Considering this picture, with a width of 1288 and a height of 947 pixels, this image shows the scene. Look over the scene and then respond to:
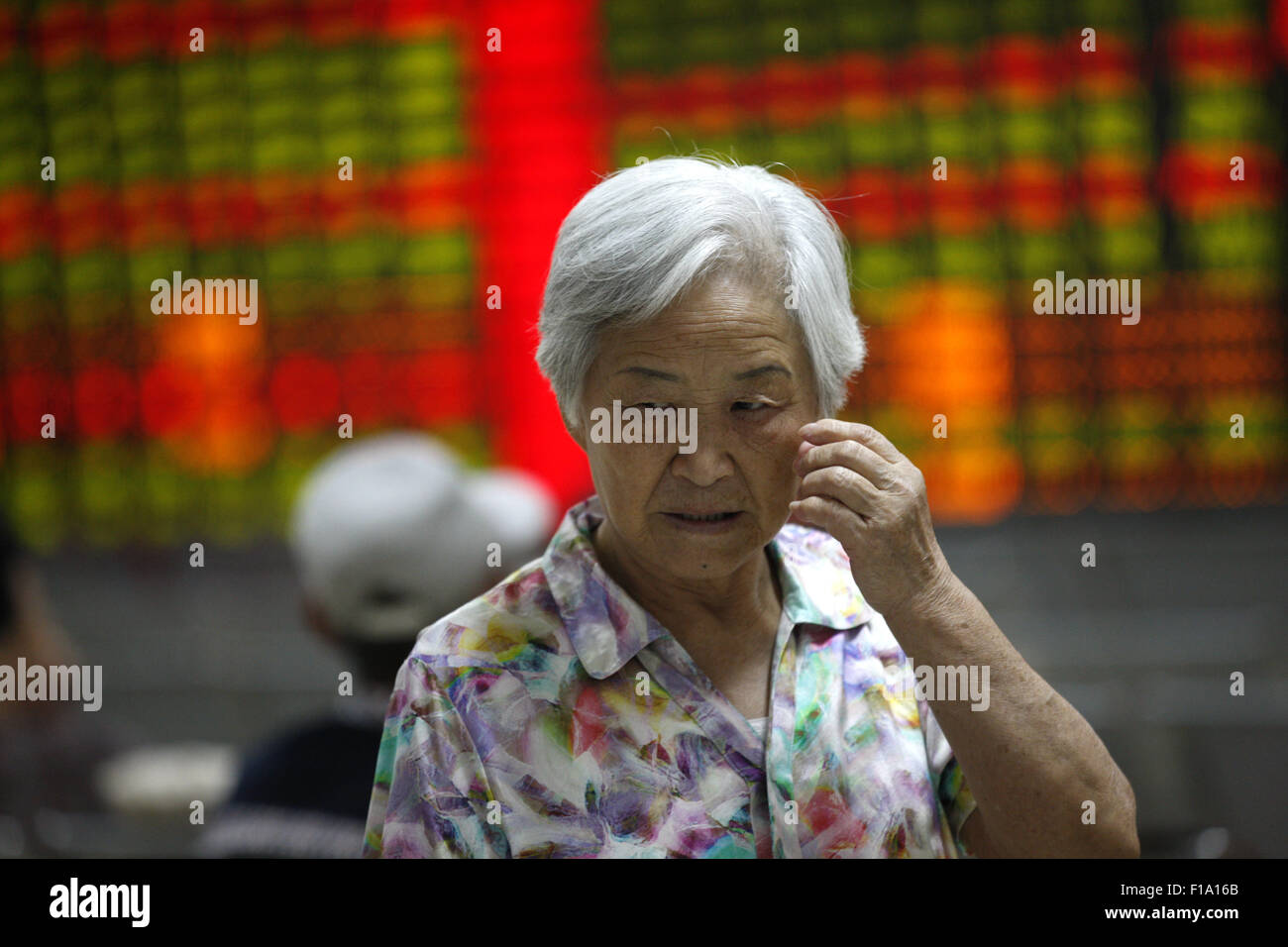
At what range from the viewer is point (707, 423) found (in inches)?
43.8

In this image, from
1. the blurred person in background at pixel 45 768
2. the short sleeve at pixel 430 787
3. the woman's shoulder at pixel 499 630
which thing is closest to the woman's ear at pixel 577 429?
the woman's shoulder at pixel 499 630

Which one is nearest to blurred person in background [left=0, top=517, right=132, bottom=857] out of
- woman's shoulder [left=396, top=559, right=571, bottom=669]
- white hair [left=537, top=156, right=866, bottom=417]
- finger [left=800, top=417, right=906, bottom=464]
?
woman's shoulder [left=396, top=559, right=571, bottom=669]

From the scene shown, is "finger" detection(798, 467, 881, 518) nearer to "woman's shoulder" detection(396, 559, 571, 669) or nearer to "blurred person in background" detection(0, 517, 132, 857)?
"woman's shoulder" detection(396, 559, 571, 669)

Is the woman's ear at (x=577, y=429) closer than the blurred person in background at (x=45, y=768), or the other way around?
the woman's ear at (x=577, y=429)

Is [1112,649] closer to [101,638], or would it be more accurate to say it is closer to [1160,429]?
[1160,429]

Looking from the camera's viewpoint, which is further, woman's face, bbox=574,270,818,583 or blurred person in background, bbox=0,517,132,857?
blurred person in background, bbox=0,517,132,857

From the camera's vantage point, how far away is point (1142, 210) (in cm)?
360

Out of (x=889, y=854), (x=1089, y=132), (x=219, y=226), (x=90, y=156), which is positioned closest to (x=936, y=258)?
(x=1089, y=132)

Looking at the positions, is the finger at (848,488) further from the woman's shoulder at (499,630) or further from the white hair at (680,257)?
the woman's shoulder at (499,630)

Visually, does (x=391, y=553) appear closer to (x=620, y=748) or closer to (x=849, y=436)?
(x=620, y=748)

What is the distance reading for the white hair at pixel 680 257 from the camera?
1.08 metres

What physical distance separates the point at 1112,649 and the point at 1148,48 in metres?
1.70

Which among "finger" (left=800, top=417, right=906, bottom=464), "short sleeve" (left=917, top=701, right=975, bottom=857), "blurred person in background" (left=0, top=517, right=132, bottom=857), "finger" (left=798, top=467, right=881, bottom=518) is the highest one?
"finger" (left=800, top=417, right=906, bottom=464)

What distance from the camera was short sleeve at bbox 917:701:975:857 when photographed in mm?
1188
